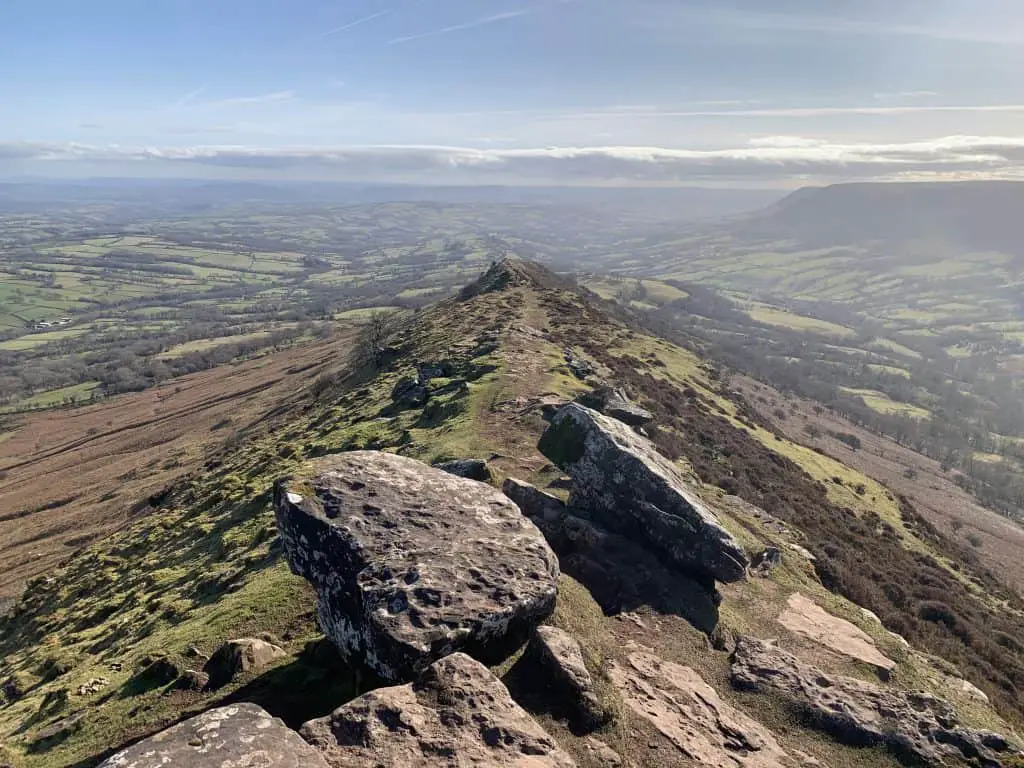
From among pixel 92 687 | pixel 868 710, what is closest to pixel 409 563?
pixel 92 687

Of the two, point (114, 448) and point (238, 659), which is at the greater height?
point (238, 659)

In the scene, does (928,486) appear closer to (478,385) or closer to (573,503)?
(478,385)

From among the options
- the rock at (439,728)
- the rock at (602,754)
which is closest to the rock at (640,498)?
the rock at (602,754)

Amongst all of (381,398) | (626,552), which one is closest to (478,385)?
(381,398)

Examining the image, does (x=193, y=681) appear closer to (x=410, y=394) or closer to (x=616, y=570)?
(x=616, y=570)

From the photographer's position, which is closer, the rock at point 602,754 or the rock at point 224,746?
the rock at point 224,746

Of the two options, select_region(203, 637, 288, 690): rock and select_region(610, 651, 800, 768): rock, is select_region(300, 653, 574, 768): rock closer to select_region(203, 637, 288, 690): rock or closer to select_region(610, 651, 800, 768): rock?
select_region(610, 651, 800, 768): rock

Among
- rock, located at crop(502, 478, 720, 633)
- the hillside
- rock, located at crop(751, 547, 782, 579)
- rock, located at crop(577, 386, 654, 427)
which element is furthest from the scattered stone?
rock, located at crop(577, 386, 654, 427)

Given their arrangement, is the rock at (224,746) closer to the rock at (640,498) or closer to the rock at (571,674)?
the rock at (571,674)
